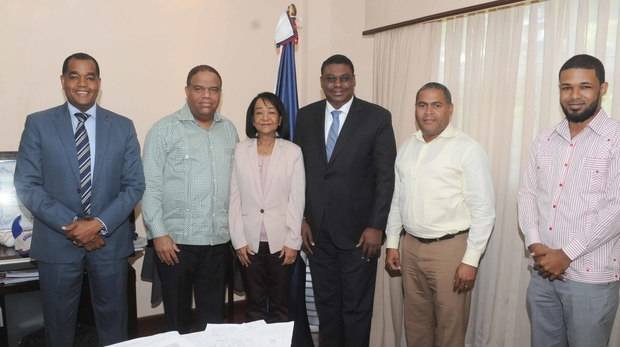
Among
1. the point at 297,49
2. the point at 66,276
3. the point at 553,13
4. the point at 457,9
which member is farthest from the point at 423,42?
the point at 66,276

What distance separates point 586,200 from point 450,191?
0.58 m

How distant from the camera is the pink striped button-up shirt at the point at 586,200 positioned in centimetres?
181

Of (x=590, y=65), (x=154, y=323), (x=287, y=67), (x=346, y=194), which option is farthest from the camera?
(x=154, y=323)

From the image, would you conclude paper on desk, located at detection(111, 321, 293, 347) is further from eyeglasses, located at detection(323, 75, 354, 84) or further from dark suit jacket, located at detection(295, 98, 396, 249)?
eyeglasses, located at detection(323, 75, 354, 84)

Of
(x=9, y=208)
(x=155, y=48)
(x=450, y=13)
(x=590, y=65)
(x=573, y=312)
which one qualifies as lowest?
(x=573, y=312)

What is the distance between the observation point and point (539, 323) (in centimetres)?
205

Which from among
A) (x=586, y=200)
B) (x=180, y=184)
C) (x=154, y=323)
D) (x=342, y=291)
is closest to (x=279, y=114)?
(x=180, y=184)

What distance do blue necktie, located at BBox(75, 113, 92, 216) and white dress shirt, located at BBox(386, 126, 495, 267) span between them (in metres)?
1.56

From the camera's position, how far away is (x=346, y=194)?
2.45 meters

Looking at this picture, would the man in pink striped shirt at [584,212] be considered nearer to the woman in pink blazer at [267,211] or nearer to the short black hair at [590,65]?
the short black hair at [590,65]

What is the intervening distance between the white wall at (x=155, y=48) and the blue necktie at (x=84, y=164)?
99 cm

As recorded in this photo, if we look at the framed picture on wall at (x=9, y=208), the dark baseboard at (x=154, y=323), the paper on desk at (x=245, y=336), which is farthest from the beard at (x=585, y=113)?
the framed picture on wall at (x=9, y=208)

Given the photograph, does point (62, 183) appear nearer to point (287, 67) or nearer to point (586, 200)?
point (287, 67)

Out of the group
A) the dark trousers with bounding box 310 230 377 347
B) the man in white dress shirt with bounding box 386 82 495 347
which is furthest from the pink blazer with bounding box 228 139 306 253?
the man in white dress shirt with bounding box 386 82 495 347
